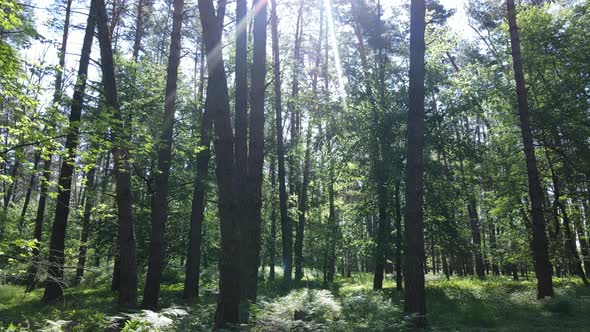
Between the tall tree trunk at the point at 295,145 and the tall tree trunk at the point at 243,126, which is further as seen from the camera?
the tall tree trunk at the point at 295,145

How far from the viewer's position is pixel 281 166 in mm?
20109

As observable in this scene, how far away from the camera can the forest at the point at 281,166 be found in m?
7.30

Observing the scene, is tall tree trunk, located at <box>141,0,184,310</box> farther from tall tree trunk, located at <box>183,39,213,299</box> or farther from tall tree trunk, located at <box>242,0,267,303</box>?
tall tree trunk, located at <box>242,0,267,303</box>

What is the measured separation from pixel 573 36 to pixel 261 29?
12411 millimetres

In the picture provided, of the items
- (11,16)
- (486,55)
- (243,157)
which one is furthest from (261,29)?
(486,55)

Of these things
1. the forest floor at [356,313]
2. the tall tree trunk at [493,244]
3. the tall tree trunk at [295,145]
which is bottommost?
the forest floor at [356,313]

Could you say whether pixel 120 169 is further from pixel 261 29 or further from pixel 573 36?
pixel 573 36

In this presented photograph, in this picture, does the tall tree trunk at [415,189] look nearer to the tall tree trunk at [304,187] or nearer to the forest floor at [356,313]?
the forest floor at [356,313]

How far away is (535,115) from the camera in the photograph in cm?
1485

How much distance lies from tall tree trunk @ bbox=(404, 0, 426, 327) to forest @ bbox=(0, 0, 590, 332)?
41 millimetres

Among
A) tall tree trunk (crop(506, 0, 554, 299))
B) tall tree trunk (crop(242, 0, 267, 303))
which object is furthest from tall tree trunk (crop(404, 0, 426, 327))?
tall tree trunk (crop(506, 0, 554, 299))

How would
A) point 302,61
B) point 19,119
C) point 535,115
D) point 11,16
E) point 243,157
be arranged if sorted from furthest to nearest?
point 302,61, point 535,115, point 243,157, point 19,119, point 11,16

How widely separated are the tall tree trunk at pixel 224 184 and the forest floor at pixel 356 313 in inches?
36.8

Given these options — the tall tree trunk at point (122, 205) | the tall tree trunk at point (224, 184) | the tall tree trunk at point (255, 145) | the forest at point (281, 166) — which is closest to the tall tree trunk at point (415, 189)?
the forest at point (281, 166)
